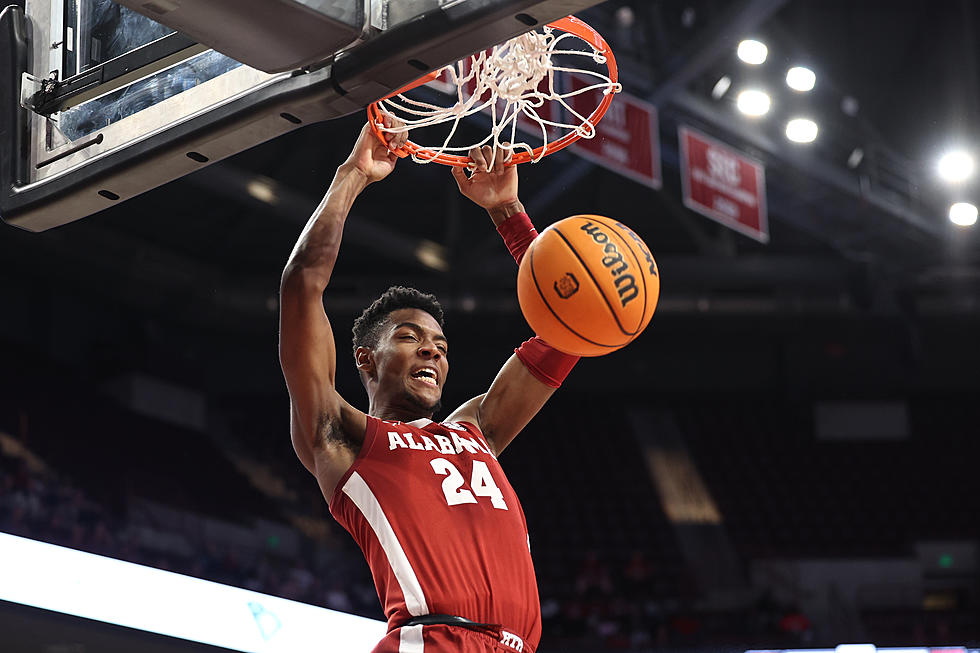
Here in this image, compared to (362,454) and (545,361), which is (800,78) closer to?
(545,361)

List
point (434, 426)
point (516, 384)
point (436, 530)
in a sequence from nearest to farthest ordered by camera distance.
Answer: point (436, 530) < point (434, 426) < point (516, 384)

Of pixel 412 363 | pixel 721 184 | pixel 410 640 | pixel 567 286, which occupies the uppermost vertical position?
pixel 567 286

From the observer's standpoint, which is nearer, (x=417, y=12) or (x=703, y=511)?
(x=417, y=12)

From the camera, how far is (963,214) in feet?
37.5

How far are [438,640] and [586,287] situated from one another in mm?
947

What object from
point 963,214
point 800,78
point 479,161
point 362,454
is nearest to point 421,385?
point 362,454

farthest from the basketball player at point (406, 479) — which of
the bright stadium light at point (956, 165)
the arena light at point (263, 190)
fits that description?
the bright stadium light at point (956, 165)

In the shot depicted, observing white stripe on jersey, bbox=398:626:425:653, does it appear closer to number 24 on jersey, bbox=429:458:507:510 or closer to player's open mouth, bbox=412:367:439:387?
number 24 on jersey, bbox=429:458:507:510

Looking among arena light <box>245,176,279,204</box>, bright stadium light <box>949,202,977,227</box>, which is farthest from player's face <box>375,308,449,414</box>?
bright stadium light <box>949,202,977,227</box>

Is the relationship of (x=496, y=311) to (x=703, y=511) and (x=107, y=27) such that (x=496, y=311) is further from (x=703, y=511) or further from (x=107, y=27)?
(x=107, y=27)

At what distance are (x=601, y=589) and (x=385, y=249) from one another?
4281 mm

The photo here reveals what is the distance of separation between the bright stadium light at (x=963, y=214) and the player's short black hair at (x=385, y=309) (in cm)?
919

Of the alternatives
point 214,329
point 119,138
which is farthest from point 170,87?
point 214,329

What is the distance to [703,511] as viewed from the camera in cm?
1545
